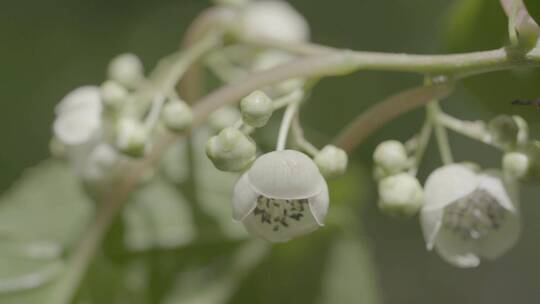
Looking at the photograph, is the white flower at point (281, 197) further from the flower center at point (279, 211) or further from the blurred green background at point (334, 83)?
the blurred green background at point (334, 83)

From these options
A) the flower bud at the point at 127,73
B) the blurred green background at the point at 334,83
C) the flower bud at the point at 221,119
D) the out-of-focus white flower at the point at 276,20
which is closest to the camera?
the flower bud at the point at 127,73

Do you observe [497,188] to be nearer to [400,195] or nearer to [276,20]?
[400,195]

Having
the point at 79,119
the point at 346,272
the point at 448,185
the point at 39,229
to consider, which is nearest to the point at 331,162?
the point at 448,185

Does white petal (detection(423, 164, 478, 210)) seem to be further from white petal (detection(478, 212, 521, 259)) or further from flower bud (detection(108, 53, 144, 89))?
flower bud (detection(108, 53, 144, 89))

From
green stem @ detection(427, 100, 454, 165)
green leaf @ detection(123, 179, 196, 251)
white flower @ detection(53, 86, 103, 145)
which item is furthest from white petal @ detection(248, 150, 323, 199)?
green leaf @ detection(123, 179, 196, 251)

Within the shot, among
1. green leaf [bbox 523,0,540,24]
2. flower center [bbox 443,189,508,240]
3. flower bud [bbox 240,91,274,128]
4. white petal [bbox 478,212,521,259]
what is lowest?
white petal [bbox 478,212,521,259]

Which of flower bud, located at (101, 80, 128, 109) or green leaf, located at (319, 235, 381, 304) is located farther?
green leaf, located at (319, 235, 381, 304)

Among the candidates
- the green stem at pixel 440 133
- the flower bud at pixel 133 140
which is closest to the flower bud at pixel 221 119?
the flower bud at pixel 133 140
